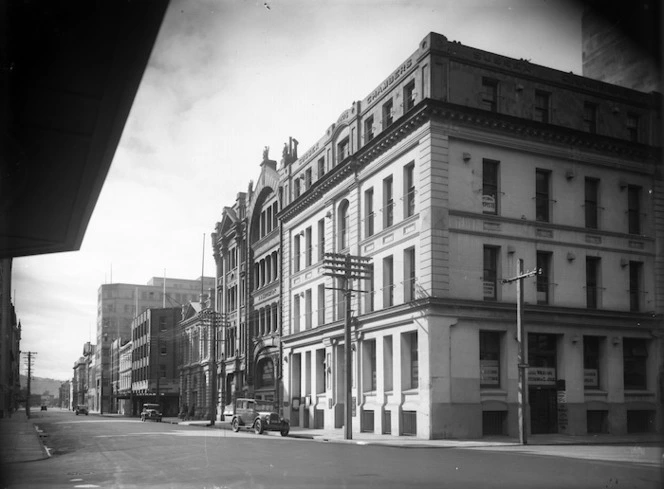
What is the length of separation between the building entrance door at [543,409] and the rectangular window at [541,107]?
13.1m

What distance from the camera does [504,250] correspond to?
34844mm

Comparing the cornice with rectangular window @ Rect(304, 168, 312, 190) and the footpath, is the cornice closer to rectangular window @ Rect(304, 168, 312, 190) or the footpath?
rectangular window @ Rect(304, 168, 312, 190)

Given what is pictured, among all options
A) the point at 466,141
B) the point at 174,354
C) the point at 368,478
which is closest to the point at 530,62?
the point at 466,141

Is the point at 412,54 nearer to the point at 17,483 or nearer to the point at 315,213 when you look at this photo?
the point at 315,213

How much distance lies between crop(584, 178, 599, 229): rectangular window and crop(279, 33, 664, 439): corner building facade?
101mm

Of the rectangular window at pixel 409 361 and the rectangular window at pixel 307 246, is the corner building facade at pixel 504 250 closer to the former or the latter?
the rectangular window at pixel 409 361

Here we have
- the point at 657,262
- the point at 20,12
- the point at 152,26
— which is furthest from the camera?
the point at 657,262

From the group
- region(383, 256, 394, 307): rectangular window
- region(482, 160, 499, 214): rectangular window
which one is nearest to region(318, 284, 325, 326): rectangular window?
region(383, 256, 394, 307): rectangular window

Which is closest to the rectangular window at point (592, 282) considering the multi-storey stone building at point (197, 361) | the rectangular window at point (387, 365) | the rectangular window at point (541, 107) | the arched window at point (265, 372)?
the rectangular window at point (541, 107)

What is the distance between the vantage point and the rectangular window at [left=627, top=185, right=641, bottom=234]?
37656 mm

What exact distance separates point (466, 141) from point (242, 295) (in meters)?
35.4

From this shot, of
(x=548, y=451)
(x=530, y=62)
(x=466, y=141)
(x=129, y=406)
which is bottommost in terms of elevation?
(x=129, y=406)

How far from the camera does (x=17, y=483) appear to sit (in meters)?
16.4

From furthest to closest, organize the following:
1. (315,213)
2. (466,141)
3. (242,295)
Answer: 1. (242,295)
2. (315,213)
3. (466,141)
